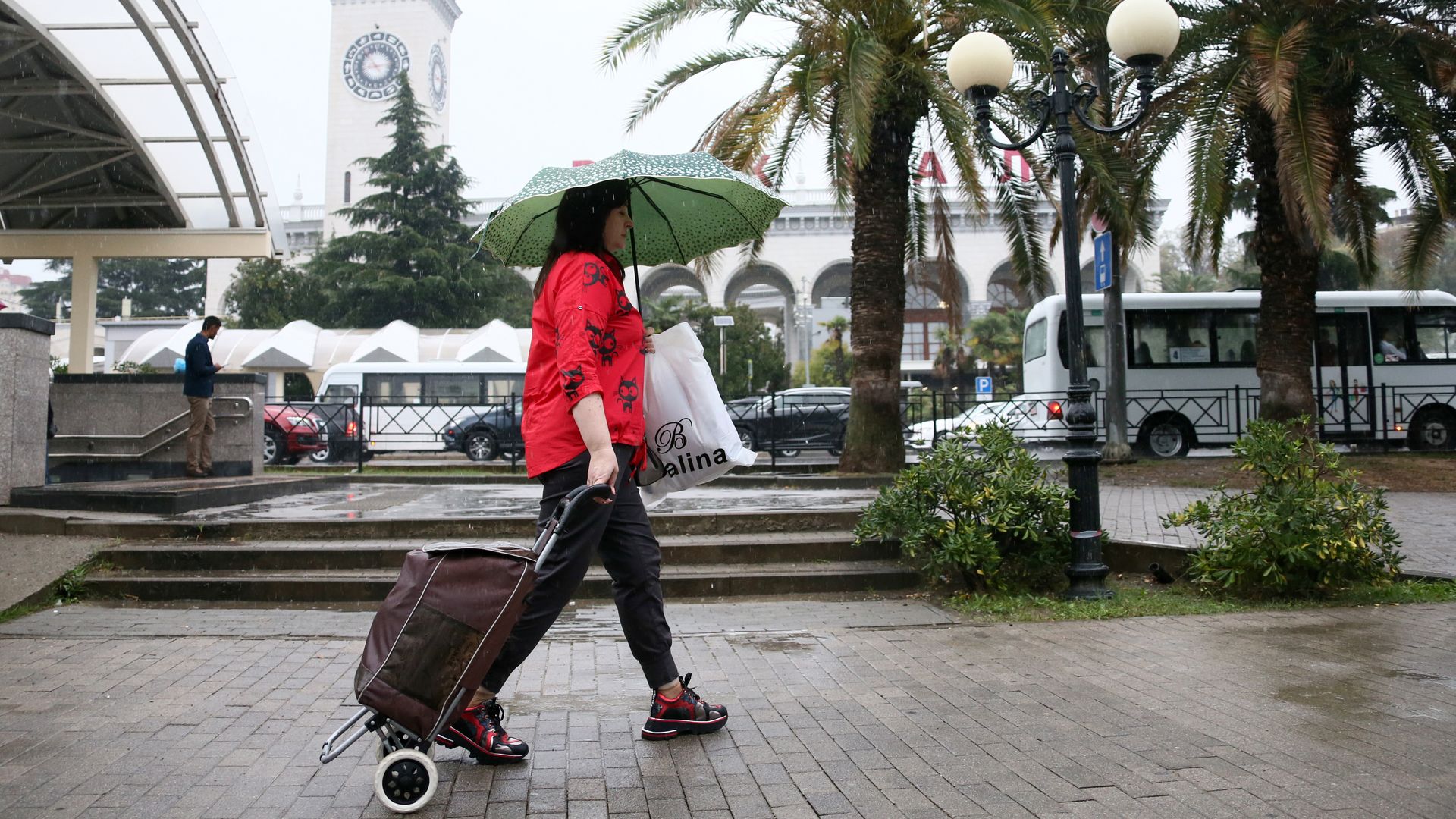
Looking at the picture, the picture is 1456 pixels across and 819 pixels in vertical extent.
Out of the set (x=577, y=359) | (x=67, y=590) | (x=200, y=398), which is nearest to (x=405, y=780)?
(x=577, y=359)

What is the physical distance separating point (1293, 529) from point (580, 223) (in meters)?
4.58

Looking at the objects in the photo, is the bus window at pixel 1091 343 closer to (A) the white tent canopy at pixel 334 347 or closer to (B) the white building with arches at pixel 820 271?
(A) the white tent canopy at pixel 334 347

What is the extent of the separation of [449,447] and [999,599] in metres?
16.2

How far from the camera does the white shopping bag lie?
3.89 metres

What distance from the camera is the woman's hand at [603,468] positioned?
3.33m

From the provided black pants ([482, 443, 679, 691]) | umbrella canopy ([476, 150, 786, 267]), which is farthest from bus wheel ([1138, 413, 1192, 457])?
black pants ([482, 443, 679, 691])

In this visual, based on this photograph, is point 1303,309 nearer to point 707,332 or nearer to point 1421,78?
point 1421,78

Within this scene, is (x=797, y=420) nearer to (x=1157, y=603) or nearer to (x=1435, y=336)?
(x=1435, y=336)

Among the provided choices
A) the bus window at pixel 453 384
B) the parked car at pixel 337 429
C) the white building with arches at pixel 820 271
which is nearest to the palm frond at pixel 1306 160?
the parked car at pixel 337 429

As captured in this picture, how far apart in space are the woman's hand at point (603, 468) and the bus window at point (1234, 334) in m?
20.2

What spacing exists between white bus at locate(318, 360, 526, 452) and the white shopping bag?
41.4ft

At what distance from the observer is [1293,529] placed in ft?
19.6

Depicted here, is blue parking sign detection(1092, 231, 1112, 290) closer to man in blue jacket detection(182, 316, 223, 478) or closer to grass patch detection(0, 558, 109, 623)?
man in blue jacket detection(182, 316, 223, 478)

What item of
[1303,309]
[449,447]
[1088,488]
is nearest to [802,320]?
[449,447]
